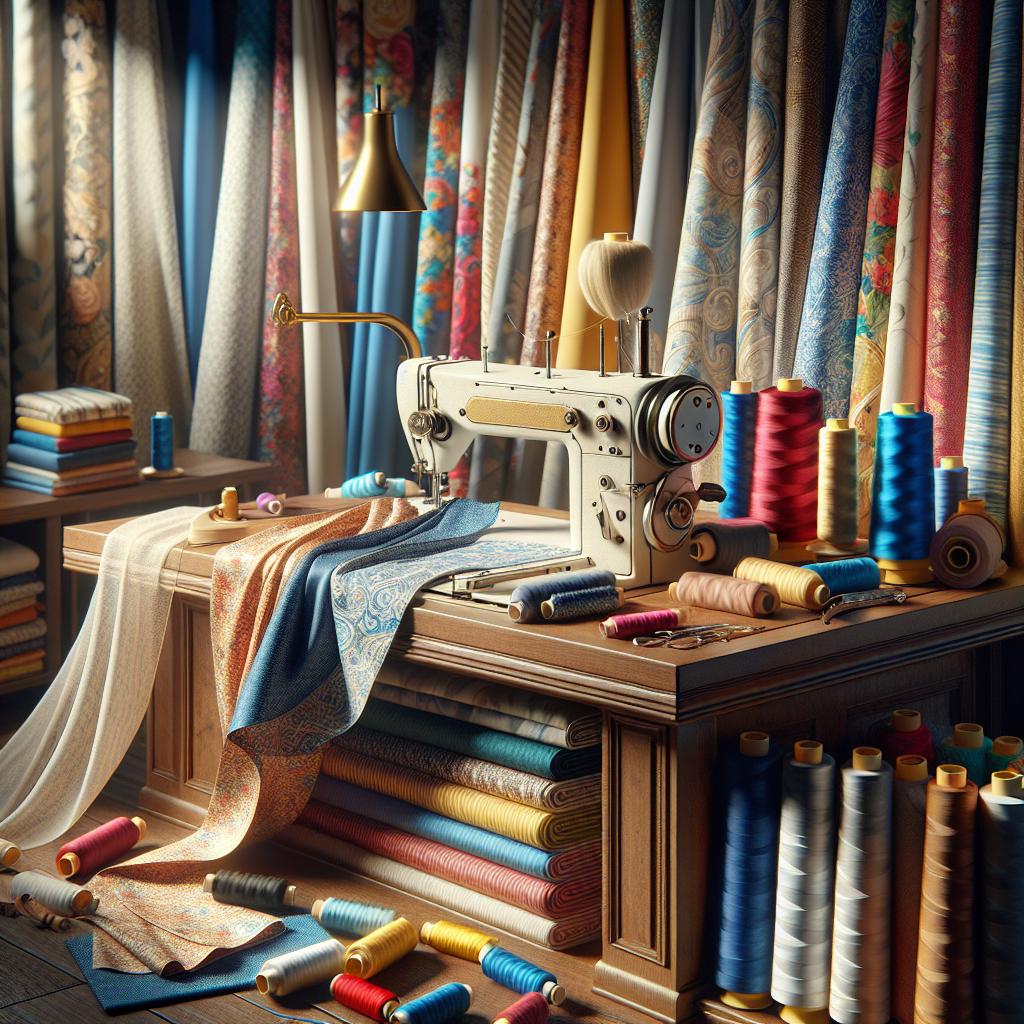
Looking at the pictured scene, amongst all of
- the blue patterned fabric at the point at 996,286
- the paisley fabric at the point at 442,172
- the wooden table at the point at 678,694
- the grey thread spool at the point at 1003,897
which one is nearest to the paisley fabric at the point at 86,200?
the paisley fabric at the point at 442,172

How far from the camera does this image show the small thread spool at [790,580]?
2035 millimetres

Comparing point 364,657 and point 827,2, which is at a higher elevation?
point 827,2

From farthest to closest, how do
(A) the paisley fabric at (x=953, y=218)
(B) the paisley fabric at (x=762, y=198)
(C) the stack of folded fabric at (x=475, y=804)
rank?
(B) the paisley fabric at (x=762, y=198) → (A) the paisley fabric at (x=953, y=218) → (C) the stack of folded fabric at (x=475, y=804)

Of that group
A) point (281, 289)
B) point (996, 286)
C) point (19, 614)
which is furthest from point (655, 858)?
point (281, 289)

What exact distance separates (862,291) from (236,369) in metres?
1.89

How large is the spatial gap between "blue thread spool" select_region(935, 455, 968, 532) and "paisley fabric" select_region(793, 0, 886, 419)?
0.34 metres

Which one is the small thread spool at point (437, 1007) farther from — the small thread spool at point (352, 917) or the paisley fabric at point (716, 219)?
the paisley fabric at point (716, 219)

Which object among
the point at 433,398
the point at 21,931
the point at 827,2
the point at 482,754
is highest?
the point at 827,2

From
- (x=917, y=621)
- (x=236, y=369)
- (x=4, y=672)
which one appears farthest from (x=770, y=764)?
(x=236, y=369)

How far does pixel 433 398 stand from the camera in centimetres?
249

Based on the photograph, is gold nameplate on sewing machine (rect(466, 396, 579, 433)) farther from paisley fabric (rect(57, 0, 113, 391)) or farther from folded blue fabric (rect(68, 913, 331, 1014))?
paisley fabric (rect(57, 0, 113, 391))

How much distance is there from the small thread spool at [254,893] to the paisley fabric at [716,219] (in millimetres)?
1256

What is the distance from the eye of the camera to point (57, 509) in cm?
334

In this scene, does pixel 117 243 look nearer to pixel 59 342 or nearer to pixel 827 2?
pixel 59 342
